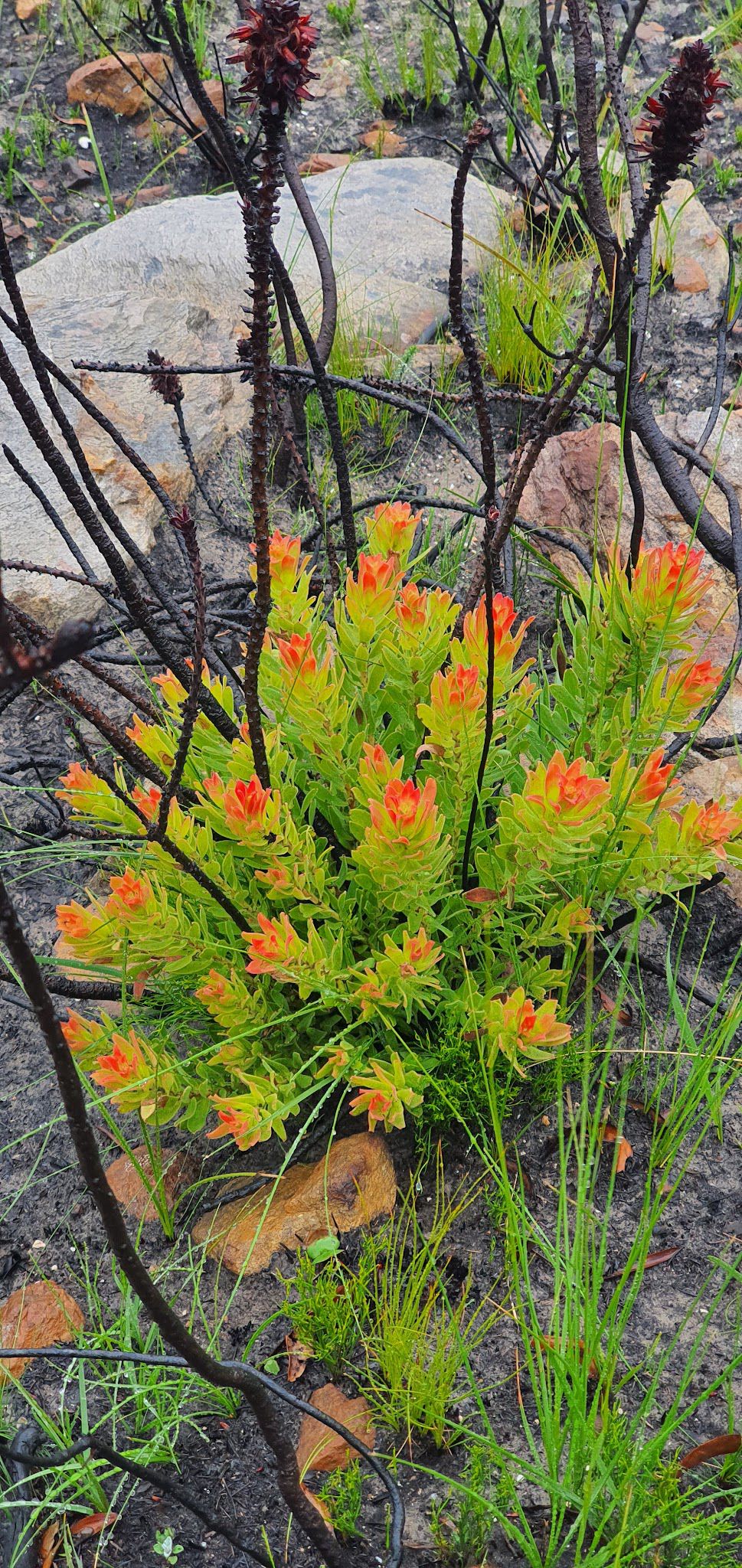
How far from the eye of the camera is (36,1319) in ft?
5.98

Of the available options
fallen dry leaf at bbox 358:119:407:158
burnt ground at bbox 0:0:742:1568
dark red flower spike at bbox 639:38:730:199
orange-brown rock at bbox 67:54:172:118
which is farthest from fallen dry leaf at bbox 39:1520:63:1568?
orange-brown rock at bbox 67:54:172:118

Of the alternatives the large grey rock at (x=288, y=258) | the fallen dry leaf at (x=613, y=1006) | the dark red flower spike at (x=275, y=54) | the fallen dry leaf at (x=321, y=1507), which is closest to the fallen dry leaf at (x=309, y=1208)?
the fallen dry leaf at (x=321, y=1507)

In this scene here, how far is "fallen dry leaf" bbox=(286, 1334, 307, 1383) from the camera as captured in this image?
171 cm

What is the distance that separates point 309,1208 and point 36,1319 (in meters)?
0.48

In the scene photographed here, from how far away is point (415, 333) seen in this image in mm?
3705

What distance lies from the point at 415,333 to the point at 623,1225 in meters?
2.91

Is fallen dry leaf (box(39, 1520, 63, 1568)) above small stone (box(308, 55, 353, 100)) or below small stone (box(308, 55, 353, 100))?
below

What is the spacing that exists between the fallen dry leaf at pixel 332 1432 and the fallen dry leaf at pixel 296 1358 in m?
0.04

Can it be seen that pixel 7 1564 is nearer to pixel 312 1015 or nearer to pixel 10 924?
pixel 312 1015

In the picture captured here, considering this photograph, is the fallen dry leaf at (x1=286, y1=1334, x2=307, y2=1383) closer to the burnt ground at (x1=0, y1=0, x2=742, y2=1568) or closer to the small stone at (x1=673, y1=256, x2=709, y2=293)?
the burnt ground at (x1=0, y1=0, x2=742, y2=1568)

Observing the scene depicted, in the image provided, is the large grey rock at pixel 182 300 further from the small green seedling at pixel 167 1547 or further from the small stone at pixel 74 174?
the small green seedling at pixel 167 1547

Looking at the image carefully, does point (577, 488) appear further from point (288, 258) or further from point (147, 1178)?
point (147, 1178)

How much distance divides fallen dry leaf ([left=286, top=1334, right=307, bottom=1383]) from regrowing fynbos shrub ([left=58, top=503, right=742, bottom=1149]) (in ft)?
1.13

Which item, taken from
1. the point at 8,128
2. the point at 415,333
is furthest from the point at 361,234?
the point at 8,128
